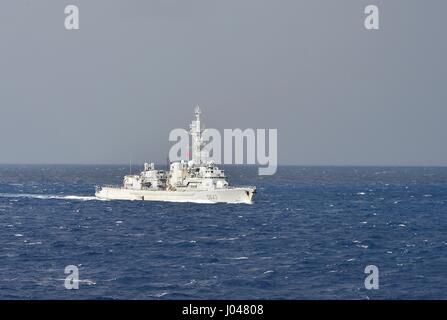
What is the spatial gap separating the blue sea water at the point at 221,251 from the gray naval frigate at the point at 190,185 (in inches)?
111

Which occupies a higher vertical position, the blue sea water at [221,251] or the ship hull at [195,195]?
the ship hull at [195,195]

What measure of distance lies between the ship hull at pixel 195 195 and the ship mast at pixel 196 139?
20.9 feet

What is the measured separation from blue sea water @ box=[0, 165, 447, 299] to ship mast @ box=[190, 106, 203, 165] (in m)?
10.1

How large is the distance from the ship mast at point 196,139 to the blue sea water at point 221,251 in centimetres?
1009

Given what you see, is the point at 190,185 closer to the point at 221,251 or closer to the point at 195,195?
the point at 195,195

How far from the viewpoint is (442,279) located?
51094mm

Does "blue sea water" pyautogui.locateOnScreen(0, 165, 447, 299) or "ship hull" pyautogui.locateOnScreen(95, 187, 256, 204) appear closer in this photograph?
"blue sea water" pyautogui.locateOnScreen(0, 165, 447, 299)

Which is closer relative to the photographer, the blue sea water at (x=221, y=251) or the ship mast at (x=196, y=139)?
the blue sea water at (x=221, y=251)

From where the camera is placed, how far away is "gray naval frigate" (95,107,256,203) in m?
117

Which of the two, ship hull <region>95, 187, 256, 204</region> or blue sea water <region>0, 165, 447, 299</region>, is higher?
ship hull <region>95, 187, 256, 204</region>

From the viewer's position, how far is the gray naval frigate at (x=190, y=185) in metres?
117

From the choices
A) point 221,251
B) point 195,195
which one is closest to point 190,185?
point 195,195
